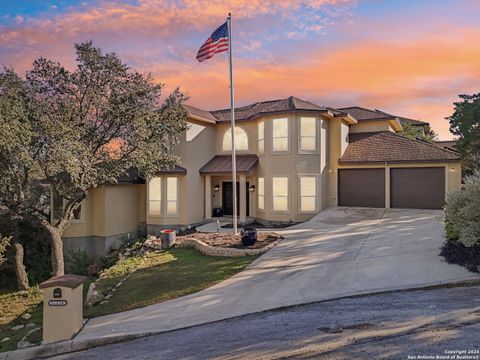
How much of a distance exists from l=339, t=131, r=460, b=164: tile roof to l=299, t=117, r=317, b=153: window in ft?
9.90

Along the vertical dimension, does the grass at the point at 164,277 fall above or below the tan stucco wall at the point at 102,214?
below

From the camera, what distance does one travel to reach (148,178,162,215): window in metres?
19.7

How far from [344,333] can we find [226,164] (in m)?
15.2

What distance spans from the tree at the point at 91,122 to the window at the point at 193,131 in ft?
11.1

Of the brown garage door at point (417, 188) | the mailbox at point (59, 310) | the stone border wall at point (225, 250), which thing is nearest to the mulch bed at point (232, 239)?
the stone border wall at point (225, 250)

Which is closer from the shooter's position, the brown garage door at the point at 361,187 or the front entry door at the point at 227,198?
the brown garage door at the point at 361,187

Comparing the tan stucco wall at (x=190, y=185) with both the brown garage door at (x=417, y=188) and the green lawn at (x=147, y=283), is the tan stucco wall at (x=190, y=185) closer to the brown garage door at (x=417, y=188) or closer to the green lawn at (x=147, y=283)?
the green lawn at (x=147, y=283)

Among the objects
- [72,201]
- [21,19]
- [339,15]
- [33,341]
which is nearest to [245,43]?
[339,15]

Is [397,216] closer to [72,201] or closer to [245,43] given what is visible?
[245,43]

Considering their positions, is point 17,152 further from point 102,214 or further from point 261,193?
point 261,193

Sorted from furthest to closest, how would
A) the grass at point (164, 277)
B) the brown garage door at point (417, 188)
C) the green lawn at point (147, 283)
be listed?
the brown garage door at point (417, 188) < the grass at point (164, 277) < the green lawn at point (147, 283)

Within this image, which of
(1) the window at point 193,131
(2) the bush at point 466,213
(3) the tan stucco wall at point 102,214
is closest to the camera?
(2) the bush at point 466,213

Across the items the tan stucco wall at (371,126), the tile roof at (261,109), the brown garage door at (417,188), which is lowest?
the brown garage door at (417,188)

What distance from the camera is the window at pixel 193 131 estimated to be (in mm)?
19812
